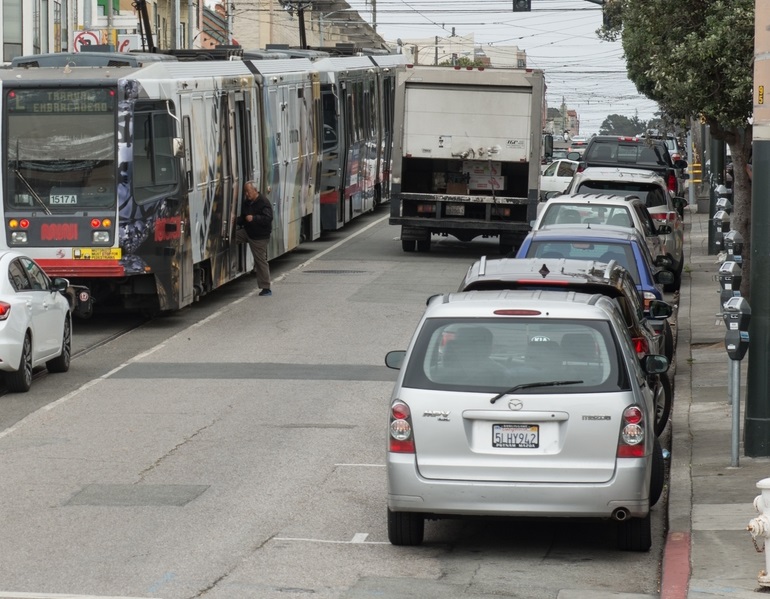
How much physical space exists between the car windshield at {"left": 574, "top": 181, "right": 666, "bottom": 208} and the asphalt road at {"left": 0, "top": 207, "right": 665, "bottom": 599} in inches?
246

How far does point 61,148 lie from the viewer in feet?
63.6

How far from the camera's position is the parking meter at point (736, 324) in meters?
11.4

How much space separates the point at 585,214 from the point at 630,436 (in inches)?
468

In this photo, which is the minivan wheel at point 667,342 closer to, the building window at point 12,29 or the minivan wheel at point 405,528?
the minivan wheel at point 405,528

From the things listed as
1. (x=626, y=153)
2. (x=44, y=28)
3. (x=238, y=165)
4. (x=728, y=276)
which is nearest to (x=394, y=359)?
(x=728, y=276)

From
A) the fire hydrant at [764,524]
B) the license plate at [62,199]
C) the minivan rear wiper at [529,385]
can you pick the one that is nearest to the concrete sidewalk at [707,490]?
the fire hydrant at [764,524]

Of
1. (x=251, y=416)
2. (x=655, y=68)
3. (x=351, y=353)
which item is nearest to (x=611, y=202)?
(x=655, y=68)

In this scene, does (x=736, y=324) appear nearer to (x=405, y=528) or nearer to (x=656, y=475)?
(x=656, y=475)

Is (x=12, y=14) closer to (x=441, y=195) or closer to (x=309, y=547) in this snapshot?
(x=441, y=195)

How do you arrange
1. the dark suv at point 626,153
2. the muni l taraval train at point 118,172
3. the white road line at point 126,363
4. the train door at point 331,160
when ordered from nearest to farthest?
the white road line at point 126,363
the muni l taraval train at point 118,172
the train door at point 331,160
the dark suv at point 626,153

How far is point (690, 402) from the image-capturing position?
48.5ft

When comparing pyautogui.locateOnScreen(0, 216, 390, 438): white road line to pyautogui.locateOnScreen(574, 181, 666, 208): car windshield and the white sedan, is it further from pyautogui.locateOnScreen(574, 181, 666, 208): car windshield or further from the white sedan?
pyautogui.locateOnScreen(574, 181, 666, 208): car windshield

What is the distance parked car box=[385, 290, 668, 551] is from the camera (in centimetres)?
898

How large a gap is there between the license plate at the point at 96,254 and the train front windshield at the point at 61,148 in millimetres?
530
